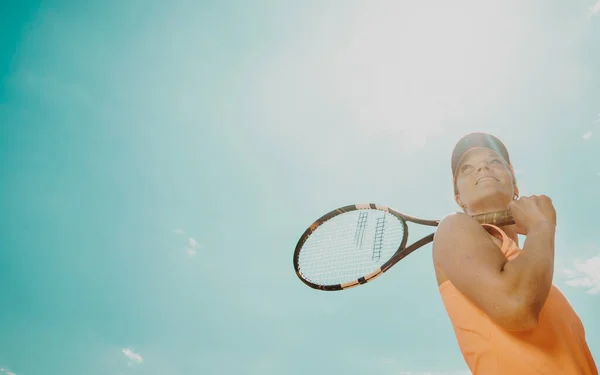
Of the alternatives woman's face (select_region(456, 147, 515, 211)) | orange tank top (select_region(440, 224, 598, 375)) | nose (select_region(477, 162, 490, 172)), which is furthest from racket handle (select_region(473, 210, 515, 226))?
orange tank top (select_region(440, 224, 598, 375))

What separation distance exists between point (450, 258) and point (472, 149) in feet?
3.75

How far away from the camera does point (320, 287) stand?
419cm

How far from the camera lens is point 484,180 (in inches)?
94.1

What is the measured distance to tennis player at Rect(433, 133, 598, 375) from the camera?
1.48 meters

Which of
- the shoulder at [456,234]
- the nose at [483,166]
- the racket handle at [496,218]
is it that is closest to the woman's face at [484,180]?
the nose at [483,166]

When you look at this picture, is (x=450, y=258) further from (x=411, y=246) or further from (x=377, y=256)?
(x=377, y=256)

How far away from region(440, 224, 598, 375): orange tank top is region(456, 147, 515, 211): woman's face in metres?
0.68

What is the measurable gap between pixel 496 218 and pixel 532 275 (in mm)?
829

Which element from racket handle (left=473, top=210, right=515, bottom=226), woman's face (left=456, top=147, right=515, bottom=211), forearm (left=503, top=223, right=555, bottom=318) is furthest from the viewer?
woman's face (left=456, top=147, right=515, bottom=211)

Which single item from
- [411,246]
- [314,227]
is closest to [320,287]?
[314,227]

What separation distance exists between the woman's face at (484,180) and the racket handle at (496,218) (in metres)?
0.10

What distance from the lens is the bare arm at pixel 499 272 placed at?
1464 mm

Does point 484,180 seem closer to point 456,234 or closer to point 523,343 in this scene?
point 456,234

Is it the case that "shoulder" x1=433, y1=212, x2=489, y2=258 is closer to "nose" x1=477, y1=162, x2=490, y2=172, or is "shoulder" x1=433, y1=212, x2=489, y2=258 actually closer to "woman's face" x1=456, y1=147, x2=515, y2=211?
"woman's face" x1=456, y1=147, x2=515, y2=211
